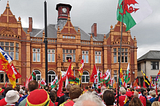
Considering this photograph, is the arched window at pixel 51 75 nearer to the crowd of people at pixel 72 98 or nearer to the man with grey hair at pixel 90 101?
the crowd of people at pixel 72 98

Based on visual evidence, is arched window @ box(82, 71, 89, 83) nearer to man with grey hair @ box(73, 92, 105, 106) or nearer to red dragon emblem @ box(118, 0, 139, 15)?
red dragon emblem @ box(118, 0, 139, 15)

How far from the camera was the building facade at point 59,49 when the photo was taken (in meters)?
26.3

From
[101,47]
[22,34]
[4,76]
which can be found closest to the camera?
[4,76]

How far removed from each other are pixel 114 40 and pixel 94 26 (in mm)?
6488

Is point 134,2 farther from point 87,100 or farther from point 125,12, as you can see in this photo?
point 87,100

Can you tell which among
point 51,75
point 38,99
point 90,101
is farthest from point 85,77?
point 90,101

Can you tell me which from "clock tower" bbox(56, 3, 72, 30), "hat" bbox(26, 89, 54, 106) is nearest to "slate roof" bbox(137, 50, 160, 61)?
"clock tower" bbox(56, 3, 72, 30)

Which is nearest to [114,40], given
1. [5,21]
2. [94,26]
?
[94,26]

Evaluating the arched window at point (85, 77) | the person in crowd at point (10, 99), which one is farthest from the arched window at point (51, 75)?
the person in crowd at point (10, 99)

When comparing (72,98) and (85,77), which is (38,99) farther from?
(85,77)

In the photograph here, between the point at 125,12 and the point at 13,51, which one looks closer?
the point at 125,12

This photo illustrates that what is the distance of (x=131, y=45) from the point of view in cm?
3212

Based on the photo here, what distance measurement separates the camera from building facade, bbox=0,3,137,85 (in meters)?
26.3

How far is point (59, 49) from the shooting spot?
2847 centimetres
